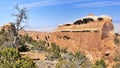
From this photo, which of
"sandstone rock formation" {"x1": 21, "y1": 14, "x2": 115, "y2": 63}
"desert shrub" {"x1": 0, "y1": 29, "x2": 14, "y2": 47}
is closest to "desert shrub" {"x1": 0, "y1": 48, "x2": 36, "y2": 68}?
"desert shrub" {"x1": 0, "y1": 29, "x2": 14, "y2": 47}

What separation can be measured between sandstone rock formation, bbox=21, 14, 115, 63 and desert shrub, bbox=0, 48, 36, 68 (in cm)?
3972

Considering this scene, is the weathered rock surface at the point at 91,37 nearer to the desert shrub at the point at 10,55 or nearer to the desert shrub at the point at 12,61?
the desert shrub at the point at 10,55

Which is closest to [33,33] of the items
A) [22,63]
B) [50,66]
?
[50,66]

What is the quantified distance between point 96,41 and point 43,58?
114ft

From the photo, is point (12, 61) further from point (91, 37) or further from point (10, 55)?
point (91, 37)

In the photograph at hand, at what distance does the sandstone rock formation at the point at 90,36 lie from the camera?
67.9m

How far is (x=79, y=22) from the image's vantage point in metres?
78.2

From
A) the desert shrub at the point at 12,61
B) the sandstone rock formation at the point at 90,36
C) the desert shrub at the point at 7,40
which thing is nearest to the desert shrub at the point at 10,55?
the desert shrub at the point at 12,61

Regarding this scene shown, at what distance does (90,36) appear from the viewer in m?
72.9

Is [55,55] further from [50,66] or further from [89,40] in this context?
[89,40]

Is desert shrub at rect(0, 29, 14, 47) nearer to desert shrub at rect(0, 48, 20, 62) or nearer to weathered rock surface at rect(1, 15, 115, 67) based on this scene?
desert shrub at rect(0, 48, 20, 62)

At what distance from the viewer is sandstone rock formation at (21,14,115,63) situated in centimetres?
6788

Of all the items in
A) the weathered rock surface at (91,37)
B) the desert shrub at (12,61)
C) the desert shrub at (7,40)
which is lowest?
the weathered rock surface at (91,37)

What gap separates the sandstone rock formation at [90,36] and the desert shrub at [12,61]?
130ft
